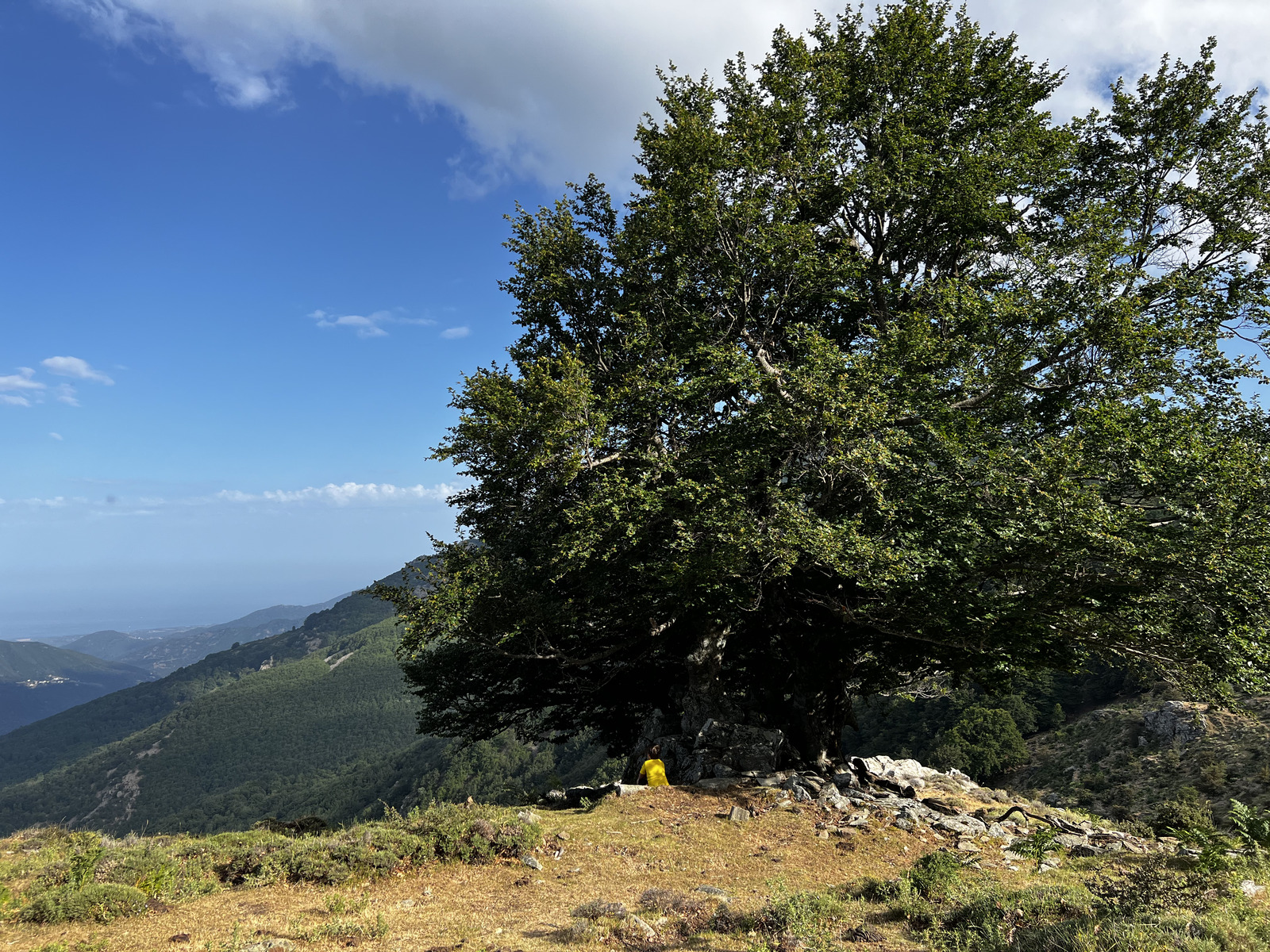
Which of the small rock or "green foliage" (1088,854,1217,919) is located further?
the small rock

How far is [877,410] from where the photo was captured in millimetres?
13406

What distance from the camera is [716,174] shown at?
17641 millimetres

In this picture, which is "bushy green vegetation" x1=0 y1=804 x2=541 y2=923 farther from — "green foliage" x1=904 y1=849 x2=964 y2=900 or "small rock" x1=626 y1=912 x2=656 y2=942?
"green foliage" x1=904 y1=849 x2=964 y2=900

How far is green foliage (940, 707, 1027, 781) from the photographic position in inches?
2314

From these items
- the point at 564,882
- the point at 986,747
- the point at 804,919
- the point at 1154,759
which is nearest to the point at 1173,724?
the point at 1154,759

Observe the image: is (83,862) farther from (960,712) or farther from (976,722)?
(960,712)

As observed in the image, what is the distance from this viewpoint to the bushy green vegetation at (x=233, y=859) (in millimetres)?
9266

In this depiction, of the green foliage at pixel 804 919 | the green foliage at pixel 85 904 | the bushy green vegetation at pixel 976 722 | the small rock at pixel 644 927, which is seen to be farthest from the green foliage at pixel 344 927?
the bushy green vegetation at pixel 976 722

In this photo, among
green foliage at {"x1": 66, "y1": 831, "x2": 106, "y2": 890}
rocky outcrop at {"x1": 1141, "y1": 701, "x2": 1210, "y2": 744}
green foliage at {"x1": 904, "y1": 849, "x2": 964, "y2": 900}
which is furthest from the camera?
rocky outcrop at {"x1": 1141, "y1": 701, "x2": 1210, "y2": 744}

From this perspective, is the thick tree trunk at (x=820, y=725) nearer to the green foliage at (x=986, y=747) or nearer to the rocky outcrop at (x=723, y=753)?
the rocky outcrop at (x=723, y=753)

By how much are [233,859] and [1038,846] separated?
14.2 metres

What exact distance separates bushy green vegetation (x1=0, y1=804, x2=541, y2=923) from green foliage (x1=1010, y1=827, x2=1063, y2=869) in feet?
29.6

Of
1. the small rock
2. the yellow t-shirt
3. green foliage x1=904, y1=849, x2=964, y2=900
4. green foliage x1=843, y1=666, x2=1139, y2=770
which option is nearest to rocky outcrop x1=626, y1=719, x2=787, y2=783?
the yellow t-shirt

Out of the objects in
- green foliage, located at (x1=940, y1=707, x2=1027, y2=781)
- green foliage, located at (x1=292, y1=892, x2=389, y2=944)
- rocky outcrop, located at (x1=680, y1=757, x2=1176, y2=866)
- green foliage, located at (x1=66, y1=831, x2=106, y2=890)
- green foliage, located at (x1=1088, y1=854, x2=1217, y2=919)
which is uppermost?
green foliage, located at (x1=66, y1=831, x2=106, y2=890)
